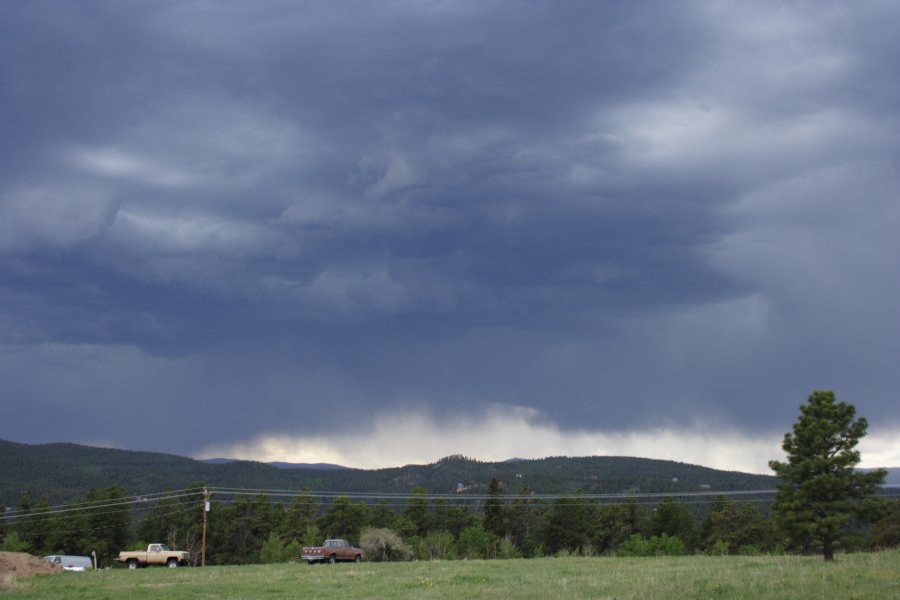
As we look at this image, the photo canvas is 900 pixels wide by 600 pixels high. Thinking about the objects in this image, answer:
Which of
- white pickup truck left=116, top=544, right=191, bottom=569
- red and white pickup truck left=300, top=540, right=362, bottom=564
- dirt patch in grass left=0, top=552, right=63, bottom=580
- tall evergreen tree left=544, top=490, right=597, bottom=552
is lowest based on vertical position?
tall evergreen tree left=544, top=490, right=597, bottom=552

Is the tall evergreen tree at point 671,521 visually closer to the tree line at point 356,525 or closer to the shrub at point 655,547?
the tree line at point 356,525

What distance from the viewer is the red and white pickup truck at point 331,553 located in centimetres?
5934

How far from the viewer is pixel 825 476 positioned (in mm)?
39656

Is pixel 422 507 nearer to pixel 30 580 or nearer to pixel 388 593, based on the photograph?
pixel 30 580

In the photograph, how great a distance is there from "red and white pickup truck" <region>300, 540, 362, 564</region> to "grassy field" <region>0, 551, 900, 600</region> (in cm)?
1396

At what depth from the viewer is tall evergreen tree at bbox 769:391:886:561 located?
3953 centimetres

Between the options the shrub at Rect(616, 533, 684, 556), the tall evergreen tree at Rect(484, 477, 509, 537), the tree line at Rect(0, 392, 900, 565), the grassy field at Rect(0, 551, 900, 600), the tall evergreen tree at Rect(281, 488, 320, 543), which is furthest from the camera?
the tall evergreen tree at Rect(484, 477, 509, 537)

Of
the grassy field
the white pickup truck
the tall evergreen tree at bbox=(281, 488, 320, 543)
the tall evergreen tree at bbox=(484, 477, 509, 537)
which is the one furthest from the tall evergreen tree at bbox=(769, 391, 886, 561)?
the tall evergreen tree at bbox=(281, 488, 320, 543)

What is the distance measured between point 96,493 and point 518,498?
66.1 metres

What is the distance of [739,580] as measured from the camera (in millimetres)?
27641

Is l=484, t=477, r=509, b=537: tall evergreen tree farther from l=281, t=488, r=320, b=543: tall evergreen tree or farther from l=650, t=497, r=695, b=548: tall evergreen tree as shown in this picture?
l=281, t=488, r=320, b=543: tall evergreen tree

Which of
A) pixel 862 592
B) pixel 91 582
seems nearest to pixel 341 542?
pixel 91 582

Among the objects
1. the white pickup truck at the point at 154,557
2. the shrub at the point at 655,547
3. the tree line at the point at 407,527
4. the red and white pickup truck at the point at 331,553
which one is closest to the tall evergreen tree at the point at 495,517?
the tree line at the point at 407,527

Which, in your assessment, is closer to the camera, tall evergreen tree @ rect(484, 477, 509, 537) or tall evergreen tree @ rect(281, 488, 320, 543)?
tall evergreen tree @ rect(281, 488, 320, 543)
